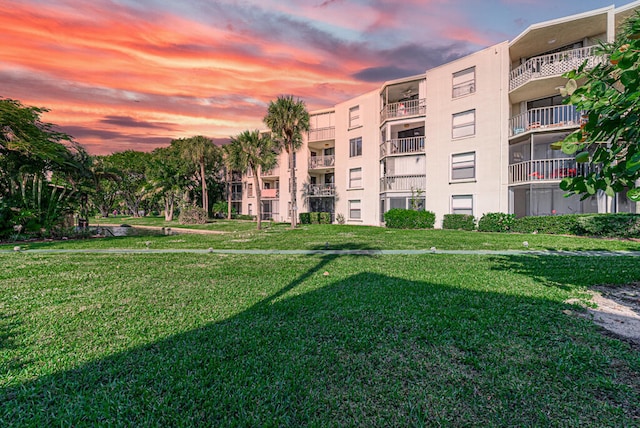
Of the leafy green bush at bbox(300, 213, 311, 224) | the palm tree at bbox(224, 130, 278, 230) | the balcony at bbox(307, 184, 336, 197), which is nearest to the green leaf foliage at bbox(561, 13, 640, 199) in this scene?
the palm tree at bbox(224, 130, 278, 230)

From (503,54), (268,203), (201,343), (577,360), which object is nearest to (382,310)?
(577,360)

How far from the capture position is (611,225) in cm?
1426

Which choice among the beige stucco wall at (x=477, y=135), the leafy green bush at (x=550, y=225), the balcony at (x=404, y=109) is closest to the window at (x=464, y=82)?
the beige stucco wall at (x=477, y=135)

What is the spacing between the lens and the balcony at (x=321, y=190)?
102 ft

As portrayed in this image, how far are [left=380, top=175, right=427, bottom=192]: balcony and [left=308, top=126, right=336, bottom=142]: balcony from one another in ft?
29.0

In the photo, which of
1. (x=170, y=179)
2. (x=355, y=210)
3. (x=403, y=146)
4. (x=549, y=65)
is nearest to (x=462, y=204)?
(x=403, y=146)

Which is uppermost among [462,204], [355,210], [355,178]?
[355,178]

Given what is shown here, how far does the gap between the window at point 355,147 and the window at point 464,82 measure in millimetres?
9261

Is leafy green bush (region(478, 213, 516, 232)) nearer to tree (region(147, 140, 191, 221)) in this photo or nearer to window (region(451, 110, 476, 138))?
window (region(451, 110, 476, 138))

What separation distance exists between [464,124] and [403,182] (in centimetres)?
621

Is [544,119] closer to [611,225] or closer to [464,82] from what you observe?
[464,82]

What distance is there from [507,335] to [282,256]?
757 centimetres

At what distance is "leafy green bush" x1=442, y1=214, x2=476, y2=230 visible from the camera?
66.5 ft

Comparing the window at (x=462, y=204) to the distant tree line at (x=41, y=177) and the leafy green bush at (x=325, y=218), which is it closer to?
the leafy green bush at (x=325, y=218)
